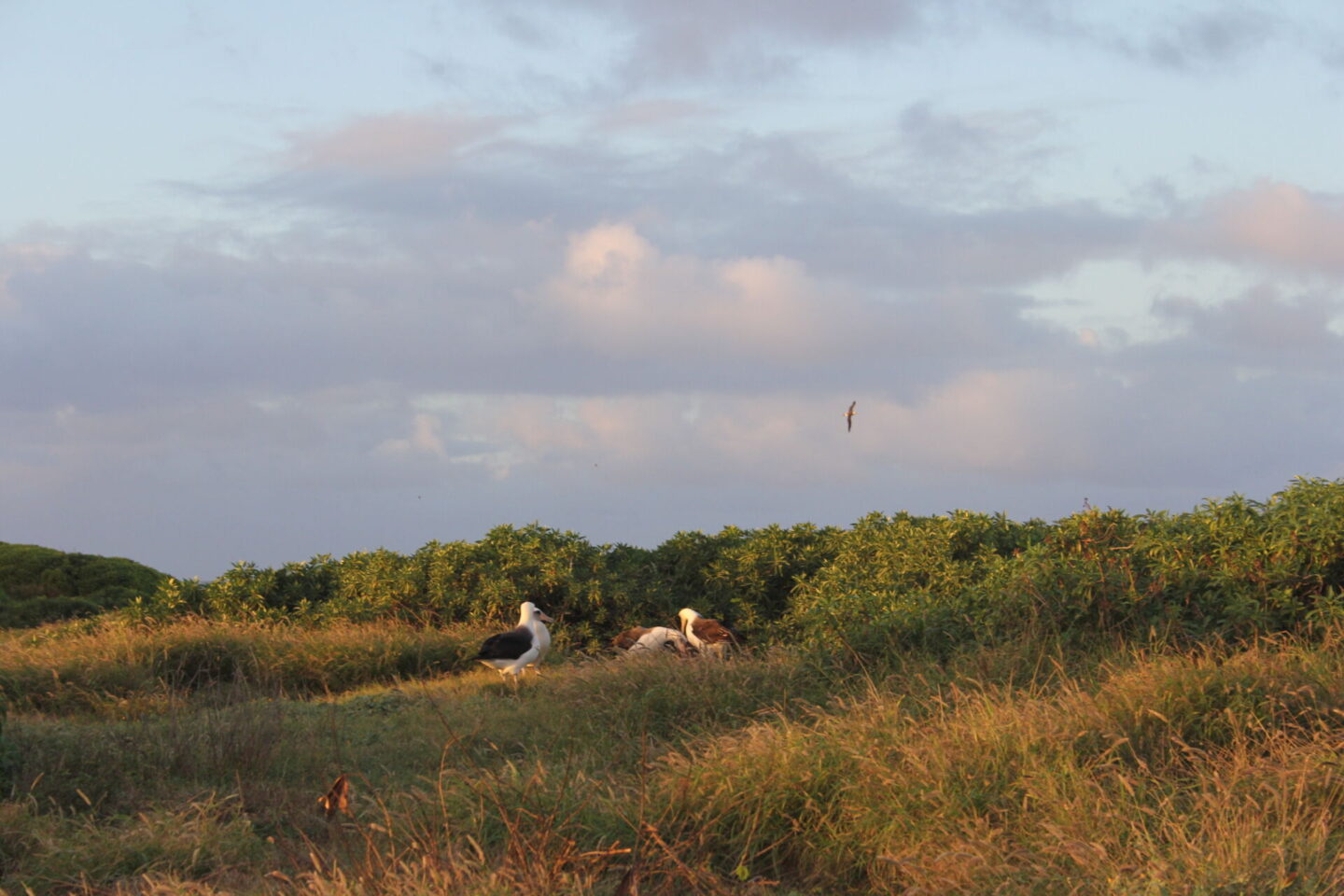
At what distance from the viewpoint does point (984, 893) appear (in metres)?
5.65

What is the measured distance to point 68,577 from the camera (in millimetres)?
23625

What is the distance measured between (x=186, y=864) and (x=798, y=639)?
7.65m

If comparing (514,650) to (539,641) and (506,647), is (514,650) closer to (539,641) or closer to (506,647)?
(506,647)

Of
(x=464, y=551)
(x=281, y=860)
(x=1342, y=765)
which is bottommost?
(x=281, y=860)

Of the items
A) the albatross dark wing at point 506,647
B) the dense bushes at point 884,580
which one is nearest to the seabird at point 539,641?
the albatross dark wing at point 506,647

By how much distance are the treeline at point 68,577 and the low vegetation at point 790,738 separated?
9025 mm

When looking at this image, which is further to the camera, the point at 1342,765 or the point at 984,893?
the point at 1342,765

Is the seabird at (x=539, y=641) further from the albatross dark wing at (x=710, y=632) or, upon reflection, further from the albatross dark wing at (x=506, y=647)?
the albatross dark wing at (x=710, y=632)

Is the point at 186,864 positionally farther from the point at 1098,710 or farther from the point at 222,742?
the point at 1098,710

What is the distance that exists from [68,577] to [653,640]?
51.0 ft

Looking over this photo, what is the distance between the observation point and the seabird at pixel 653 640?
12.3m

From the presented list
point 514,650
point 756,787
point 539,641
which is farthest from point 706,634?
point 756,787

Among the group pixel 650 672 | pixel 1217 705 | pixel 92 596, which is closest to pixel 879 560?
pixel 650 672

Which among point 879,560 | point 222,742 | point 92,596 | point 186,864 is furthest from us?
point 92,596
